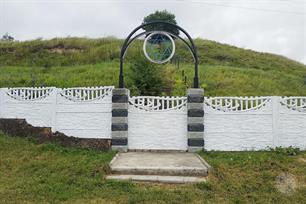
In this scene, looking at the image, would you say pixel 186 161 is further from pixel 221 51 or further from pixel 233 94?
pixel 221 51

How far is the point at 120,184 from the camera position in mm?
6895

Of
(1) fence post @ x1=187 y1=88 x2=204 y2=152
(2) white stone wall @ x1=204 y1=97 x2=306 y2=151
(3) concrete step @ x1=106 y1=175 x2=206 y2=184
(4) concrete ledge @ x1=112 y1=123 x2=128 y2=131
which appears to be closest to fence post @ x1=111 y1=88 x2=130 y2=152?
(4) concrete ledge @ x1=112 y1=123 x2=128 y2=131

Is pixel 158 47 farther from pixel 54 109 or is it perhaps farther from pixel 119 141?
pixel 54 109

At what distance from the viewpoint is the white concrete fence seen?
916 cm

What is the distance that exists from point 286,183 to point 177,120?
10.6 ft

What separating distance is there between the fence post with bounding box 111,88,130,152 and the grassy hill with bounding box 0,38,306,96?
13.6 feet

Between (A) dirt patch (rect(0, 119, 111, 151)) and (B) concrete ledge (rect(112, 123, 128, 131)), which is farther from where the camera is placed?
(A) dirt patch (rect(0, 119, 111, 151))

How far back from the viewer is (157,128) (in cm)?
939

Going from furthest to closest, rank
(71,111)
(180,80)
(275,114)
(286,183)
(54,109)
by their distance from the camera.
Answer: (180,80)
(54,109)
(71,111)
(275,114)
(286,183)

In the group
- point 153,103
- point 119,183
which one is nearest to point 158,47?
point 153,103

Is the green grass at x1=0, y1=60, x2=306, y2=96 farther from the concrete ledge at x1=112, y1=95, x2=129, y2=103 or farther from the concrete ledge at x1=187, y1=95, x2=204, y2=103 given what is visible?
the concrete ledge at x1=187, y1=95, x2=204, y2=103

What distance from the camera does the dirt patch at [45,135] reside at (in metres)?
9.46

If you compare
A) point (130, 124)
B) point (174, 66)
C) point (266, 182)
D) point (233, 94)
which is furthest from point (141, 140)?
point (174, 66)

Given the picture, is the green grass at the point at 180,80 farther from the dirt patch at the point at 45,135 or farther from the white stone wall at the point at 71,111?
the dirt patch at the point at 45,135
